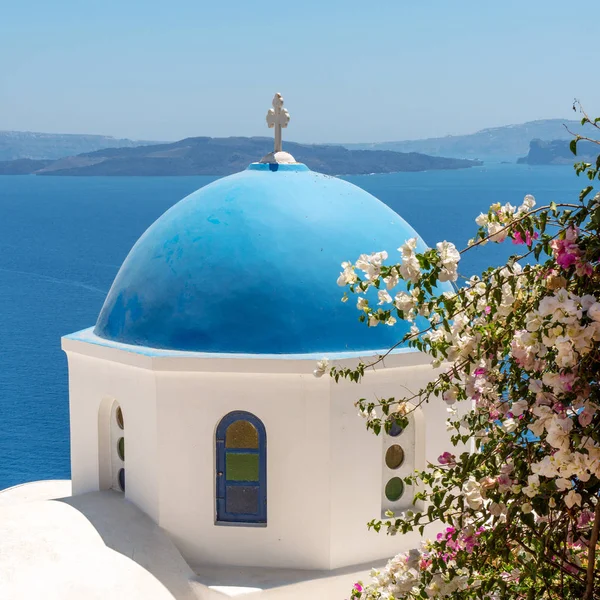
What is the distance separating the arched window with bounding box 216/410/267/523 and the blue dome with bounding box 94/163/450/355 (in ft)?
2.03

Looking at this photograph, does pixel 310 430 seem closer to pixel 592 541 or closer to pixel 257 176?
pixel 257 176

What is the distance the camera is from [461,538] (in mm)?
5543

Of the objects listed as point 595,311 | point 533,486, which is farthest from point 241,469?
point 595,311

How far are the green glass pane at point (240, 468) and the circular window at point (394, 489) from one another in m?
1.15

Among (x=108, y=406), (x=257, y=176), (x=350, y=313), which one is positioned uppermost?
(x=257, y=176)

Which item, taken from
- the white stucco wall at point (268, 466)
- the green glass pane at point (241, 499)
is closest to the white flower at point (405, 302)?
the white stucco wall at point (268, 466)

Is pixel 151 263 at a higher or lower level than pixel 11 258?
higher

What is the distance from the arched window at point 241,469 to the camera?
8.95 metres

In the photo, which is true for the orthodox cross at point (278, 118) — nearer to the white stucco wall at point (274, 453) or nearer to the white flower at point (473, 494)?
the white stucco wall at point (274, 453)

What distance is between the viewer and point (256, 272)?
9.10 meters

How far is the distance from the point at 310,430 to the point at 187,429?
3.24ft

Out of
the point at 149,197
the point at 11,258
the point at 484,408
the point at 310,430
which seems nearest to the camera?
the point at 484,408

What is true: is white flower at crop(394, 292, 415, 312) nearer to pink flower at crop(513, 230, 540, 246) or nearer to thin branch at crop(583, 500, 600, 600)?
pink flower at crop(513, 230, 540, 246)

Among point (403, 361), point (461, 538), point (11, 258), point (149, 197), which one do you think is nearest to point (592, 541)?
point (461, 538)
